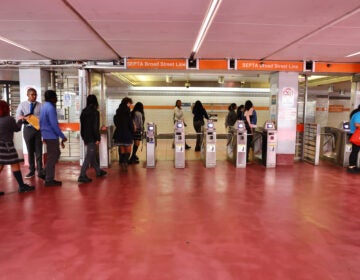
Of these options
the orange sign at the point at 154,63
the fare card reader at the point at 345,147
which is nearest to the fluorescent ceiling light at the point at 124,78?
the orange sign at the point at 154,63

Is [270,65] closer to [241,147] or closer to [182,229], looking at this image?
[241,147]

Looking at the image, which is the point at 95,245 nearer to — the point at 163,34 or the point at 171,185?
the point at 171,185

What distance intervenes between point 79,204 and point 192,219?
5.39ft

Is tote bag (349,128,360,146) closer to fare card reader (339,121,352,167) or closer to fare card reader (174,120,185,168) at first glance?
fare card reader (339,121,352,167)

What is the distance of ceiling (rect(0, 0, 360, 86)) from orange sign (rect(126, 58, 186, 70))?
0.88ft

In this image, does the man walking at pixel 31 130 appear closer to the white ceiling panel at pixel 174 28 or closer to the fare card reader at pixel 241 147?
the white ceiling panel at pixel 174 28

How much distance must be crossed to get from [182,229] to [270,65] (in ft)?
15.2

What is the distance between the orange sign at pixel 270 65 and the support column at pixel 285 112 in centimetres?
23

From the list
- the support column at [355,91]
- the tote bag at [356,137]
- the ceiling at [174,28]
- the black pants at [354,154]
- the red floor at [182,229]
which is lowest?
the red floor at [182,229]

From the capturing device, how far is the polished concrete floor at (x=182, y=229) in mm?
2547

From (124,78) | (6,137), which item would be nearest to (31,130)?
(6,137)

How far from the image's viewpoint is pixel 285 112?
6965 mm

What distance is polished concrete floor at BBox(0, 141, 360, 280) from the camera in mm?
2547

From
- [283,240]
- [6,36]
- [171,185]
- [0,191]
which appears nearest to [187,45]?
[171,185]
